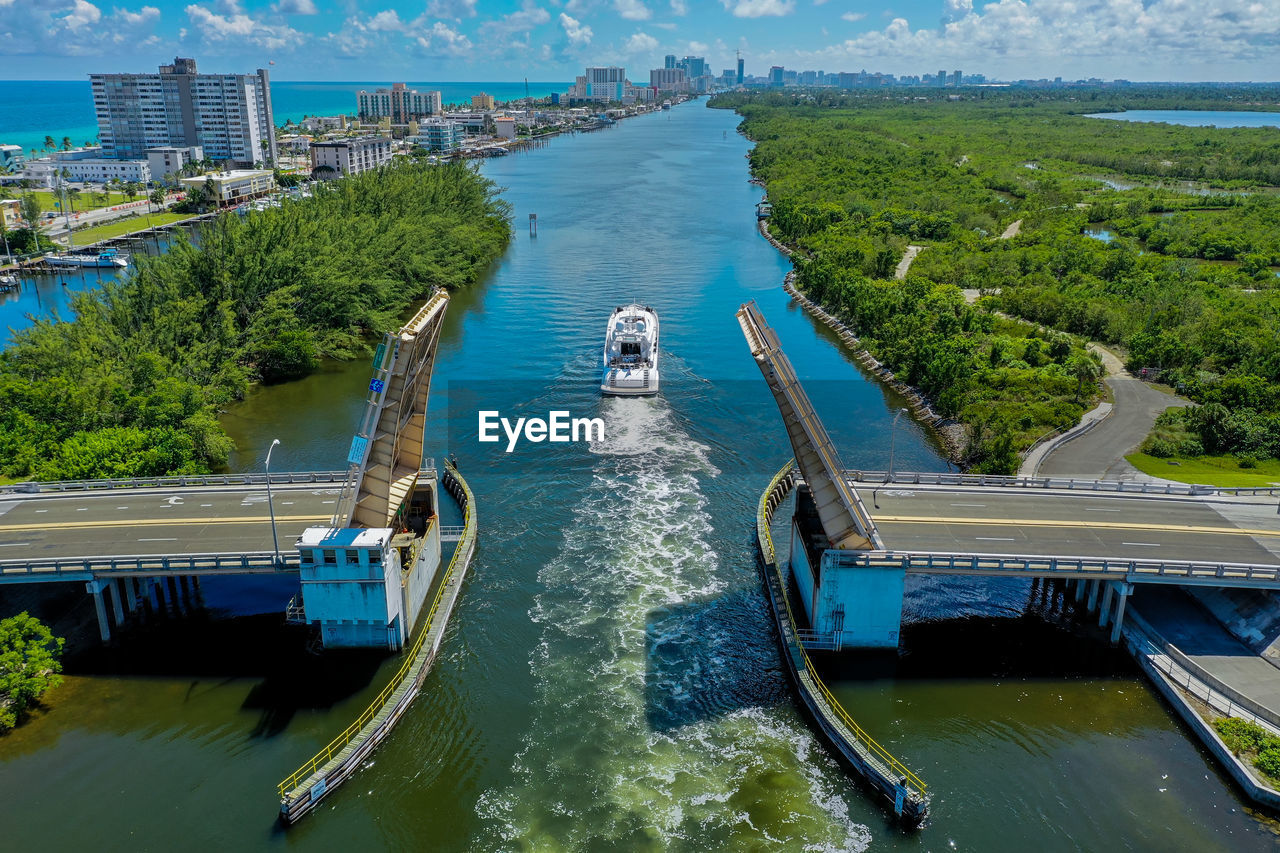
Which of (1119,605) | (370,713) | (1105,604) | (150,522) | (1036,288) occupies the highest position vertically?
(1036,288)

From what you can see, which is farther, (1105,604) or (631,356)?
(631,356)

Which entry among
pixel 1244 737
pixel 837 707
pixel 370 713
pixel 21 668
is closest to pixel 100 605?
pixel 21 668

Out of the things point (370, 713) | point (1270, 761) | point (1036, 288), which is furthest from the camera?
point (1036, 288)

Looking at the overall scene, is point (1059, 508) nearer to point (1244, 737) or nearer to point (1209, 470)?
point (1244, 737)

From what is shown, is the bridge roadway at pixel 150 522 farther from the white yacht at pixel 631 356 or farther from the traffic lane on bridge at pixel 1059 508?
the white yacht at pixel 631 356

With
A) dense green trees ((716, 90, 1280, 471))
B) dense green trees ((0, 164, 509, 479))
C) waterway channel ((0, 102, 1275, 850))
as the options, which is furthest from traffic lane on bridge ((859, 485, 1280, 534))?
dense green trees ((0, 164, 509, 479))

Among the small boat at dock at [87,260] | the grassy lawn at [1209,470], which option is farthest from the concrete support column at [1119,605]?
the small boat at dock at [87,260]
